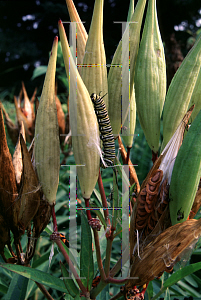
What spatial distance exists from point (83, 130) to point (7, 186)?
0.37 ft

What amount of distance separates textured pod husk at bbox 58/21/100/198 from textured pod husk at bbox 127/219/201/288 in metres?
0.10

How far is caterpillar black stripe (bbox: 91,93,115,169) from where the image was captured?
270mm

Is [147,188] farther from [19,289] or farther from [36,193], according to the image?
[19,289]

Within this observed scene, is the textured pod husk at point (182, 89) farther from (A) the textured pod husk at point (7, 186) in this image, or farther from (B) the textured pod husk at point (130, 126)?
(A) the textured pod husk at point (7, 186)

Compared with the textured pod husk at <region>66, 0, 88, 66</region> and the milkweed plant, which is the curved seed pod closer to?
the milkweed plant

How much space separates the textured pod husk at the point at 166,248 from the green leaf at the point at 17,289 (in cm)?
25

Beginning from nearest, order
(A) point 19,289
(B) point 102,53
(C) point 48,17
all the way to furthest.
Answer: (B) point 102,53
(A) point 19,289
(C) point 48,17

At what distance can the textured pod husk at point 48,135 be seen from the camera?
11.1 inches

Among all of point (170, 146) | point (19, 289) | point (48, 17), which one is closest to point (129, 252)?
point (170, 146)

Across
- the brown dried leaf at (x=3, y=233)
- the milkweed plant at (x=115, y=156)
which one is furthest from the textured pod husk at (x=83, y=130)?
the brown dried leaf at (x=3, y=233)

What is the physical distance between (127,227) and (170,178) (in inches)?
3.1

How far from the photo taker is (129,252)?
1.05 ft

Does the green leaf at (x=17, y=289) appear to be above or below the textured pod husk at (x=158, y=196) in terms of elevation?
below

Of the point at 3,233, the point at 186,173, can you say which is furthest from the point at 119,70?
the point at 3,233
